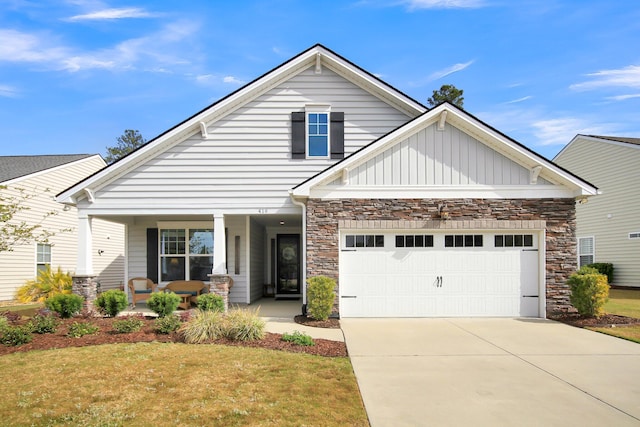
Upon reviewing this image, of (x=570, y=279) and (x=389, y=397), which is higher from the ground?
(x=570, y=279)

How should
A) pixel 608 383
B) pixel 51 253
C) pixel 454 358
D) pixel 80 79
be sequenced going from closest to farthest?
pixel 608 383, pixel 454 358, pixel 51 253, pixel 80 79

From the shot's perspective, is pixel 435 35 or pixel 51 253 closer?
pixel 435 35

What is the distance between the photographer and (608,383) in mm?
6660

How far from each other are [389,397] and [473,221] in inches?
285

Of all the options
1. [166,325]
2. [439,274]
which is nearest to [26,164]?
[166,325]

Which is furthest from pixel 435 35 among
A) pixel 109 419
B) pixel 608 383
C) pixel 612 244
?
pixel 612 244

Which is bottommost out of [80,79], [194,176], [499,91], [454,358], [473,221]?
[454,358]

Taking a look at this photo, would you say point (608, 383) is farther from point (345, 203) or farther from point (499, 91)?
point (499, 91)

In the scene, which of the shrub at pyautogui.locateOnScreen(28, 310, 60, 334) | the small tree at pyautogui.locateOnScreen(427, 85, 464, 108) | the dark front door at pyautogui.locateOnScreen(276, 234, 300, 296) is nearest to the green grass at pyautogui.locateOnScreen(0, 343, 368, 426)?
the shrub at pyautogui.locateOnScreen(28, 310, 60, 334)

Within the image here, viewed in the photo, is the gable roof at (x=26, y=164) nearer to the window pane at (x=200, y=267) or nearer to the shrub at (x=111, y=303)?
the window pane at (x=200, y=267)

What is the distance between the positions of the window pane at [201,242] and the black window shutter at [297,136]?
174 inches

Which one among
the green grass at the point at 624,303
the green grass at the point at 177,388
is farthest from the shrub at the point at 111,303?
the green grass at the point at 624,303

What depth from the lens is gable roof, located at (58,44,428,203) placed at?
13.4 m

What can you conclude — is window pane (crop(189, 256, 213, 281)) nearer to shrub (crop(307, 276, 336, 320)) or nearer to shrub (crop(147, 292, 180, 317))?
shrub (crop(147, 292, 180, 317))
